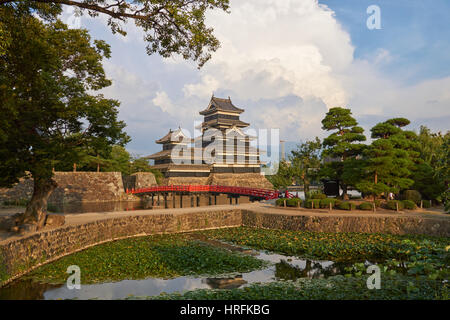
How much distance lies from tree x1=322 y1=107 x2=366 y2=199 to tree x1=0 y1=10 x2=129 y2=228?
56.3 feet

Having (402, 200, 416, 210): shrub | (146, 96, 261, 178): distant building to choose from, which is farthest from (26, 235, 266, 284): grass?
(146, 96, 261, 178): distant building

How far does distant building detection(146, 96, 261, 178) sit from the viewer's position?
49156 mm

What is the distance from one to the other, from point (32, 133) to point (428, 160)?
31.6 meters

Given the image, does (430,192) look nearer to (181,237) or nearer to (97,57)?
(181,237)

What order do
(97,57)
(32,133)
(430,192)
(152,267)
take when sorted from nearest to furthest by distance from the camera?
(152,267)
(32,133)
(97,57)
(430,192)

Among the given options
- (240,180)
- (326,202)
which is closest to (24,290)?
(326,202)

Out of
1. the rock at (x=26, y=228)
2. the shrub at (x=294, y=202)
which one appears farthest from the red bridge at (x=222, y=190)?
the rock at (x=26, y=228)

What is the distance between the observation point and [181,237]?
18.7 m

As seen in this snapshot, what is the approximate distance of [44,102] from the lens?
44.5ft

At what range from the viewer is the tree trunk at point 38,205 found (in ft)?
47.1

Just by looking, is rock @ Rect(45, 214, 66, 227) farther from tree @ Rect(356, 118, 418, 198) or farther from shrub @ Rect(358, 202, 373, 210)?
tree @ Rect(356, 118, 418, 198)

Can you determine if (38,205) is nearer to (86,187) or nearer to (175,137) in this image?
(86,187)

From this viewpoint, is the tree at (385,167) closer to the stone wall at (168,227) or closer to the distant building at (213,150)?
the stone wall at (168,227)
